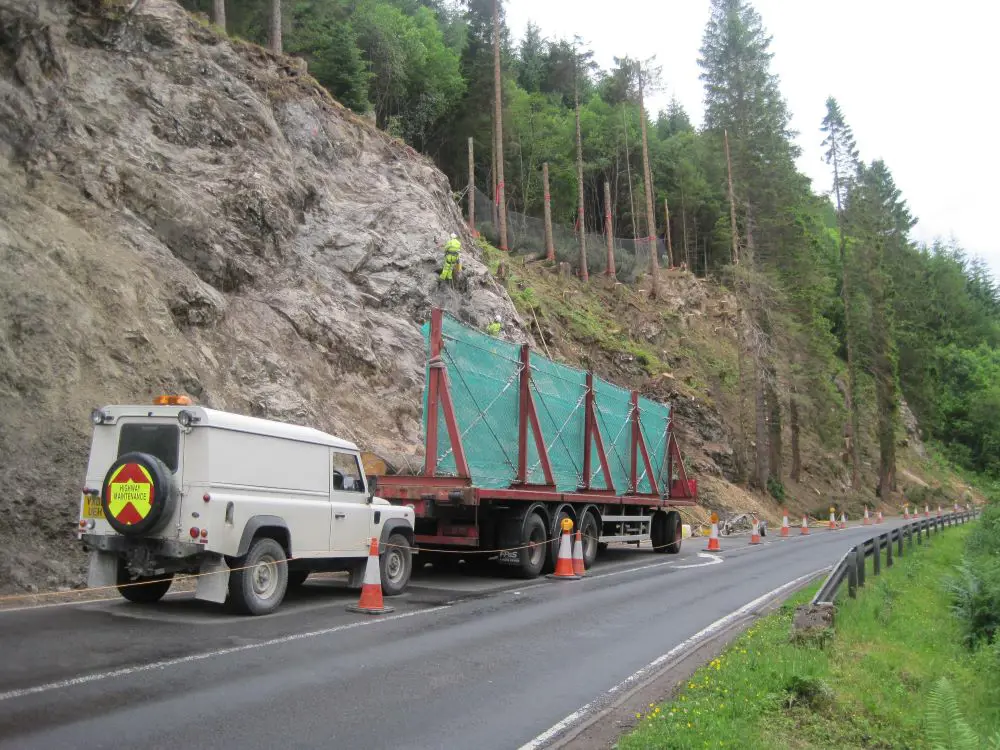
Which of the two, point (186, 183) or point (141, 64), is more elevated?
point (141, 64)

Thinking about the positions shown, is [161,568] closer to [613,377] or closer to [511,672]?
[511,672]

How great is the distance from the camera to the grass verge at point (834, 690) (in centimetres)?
529

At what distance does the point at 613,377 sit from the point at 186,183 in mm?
21414

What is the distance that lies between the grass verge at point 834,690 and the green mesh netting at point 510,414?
5440 millimetres

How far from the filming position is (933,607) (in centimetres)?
1216

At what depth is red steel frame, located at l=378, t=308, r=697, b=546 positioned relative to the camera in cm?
1222

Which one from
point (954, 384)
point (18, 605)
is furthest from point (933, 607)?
point (954, 384)

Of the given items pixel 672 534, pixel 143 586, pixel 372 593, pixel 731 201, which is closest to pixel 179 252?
pixel 143 586

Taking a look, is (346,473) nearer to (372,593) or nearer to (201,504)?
(372,593)

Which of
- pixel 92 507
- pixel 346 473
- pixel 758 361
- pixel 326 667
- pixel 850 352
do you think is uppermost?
pixel 850 352

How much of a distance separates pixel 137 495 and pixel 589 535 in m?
9.98

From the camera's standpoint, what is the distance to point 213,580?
8.64 m

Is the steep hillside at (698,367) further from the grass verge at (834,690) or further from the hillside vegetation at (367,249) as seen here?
the grass verge at (834,690)

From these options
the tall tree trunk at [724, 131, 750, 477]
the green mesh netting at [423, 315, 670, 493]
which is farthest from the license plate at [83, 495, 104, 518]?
the tall tree trunk at [724, 131, 750, 477]
